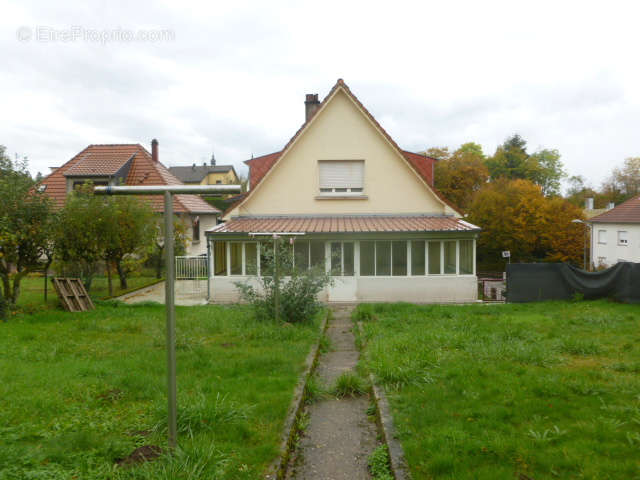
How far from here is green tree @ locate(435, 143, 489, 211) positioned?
1892 inches

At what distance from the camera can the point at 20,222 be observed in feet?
41.8

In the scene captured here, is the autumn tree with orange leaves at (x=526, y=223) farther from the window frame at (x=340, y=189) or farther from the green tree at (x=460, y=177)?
the window frame at (x=340, y=189)

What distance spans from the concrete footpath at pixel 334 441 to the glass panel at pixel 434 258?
34.6 feet

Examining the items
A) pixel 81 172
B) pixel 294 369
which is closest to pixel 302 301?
pixel 294 369

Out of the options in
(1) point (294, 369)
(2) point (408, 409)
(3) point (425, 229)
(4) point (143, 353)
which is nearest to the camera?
(2) point (408, 409)

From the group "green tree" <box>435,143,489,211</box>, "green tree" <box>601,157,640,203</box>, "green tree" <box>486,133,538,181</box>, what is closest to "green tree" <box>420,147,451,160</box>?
"green tree" <box>435,143,489,211</box>

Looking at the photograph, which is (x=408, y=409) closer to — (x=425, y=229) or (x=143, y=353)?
(x=143, y=353)

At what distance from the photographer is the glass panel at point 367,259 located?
693 inches

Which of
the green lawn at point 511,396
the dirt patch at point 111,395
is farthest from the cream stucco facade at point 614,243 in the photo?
the dirt patch at point 111,395

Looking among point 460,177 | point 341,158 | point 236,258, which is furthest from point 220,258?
point 460,177

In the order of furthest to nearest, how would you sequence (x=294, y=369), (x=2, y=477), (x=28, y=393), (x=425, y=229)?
(x=425, y=229), (x=294, y=369), (x=28, y=393), (x=2, y=477)

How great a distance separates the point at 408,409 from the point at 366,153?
14.7 meters

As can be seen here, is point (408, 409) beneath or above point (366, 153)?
beneath

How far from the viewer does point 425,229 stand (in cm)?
1709
